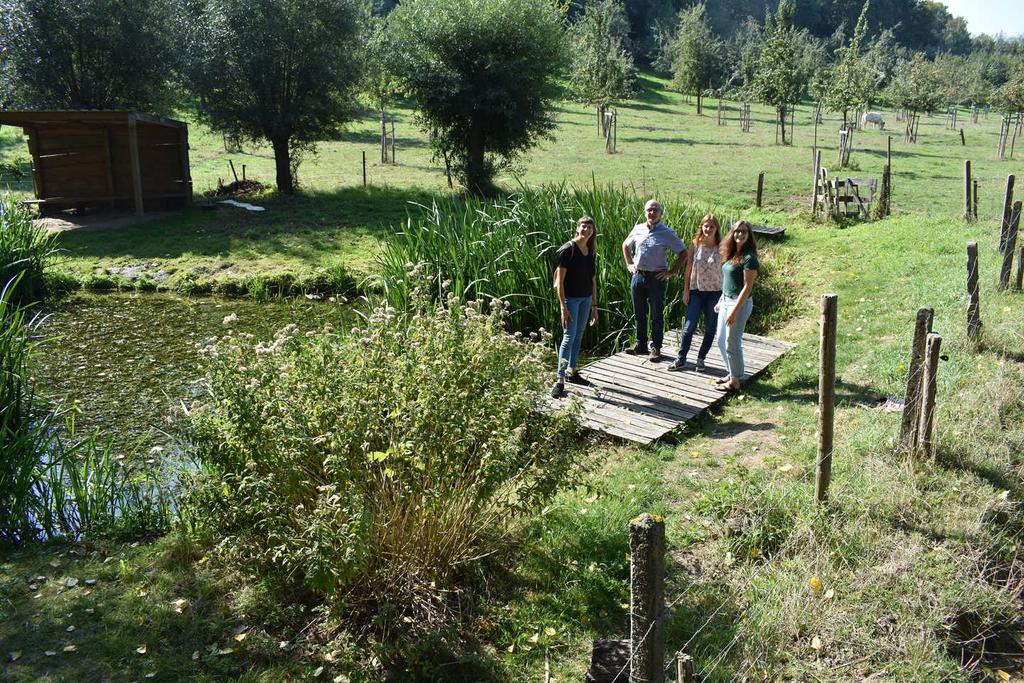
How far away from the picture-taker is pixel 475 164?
22.9 metres

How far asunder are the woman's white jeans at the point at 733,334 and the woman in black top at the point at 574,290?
1427mm

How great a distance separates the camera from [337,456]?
199 inches

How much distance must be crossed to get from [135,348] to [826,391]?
10.8 m

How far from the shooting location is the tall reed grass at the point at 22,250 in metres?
14.2

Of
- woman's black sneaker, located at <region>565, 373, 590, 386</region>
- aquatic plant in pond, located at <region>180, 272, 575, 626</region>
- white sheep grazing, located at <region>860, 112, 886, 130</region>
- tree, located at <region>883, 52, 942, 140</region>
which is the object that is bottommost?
woman's black sneaker, located at <region>565, 373, 590, 386</region>

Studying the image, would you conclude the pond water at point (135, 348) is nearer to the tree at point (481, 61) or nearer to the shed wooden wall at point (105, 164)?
the shed wooden wall at point (105, 164)

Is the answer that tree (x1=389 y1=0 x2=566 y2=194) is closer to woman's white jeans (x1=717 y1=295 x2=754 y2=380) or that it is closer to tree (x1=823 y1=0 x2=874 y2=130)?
tree (x1=823 y1=0 x2=874 y2=130)

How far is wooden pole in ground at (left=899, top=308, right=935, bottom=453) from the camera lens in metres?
6.02

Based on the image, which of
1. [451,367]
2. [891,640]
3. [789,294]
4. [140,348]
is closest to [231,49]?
[140,348]

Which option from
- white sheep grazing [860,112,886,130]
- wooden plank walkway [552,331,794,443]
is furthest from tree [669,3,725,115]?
wooden plank walkway [552,331,794,443]

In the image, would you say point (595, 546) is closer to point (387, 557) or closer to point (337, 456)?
point (387, 557)

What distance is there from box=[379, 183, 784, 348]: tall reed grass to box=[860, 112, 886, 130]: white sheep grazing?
36119 millimetres

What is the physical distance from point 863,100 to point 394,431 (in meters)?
31.5

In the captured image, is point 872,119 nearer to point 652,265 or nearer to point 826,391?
point 652,265
